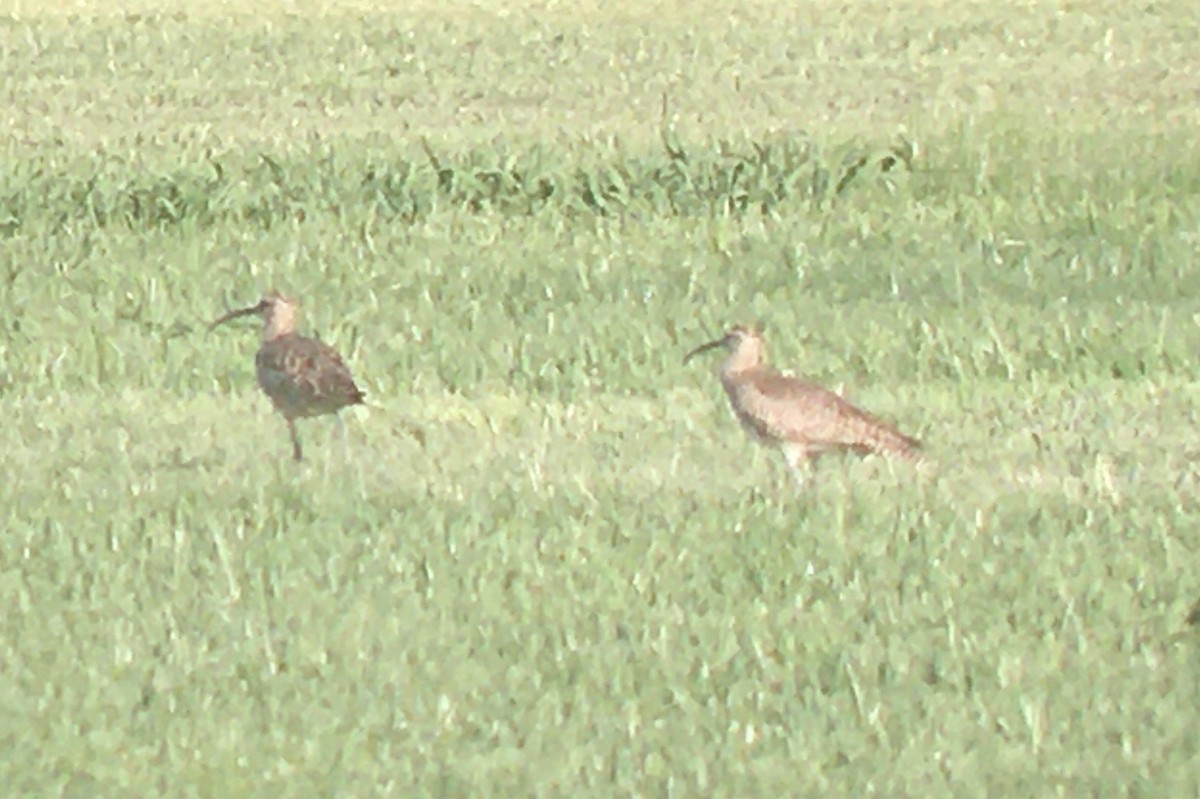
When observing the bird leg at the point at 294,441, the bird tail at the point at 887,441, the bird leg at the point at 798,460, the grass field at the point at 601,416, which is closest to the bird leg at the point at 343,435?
the grass field at the point at 601,416

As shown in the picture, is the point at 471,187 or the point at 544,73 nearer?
the point at 471,187

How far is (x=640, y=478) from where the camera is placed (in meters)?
10.9

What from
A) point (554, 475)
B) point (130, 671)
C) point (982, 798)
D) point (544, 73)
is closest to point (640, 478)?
point (554, 475)

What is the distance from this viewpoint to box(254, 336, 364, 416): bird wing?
11367 millimetres

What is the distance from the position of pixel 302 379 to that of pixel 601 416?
1543 millimetres

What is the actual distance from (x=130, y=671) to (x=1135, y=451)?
4.57 metres

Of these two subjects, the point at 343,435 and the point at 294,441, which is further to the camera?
the point at 343,435

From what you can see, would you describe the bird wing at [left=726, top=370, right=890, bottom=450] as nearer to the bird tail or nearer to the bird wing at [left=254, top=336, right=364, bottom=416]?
the bird tail

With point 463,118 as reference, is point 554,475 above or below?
above

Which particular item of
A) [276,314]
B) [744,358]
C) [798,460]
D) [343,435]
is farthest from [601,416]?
[798,460]

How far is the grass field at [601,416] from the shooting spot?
25.0 ft

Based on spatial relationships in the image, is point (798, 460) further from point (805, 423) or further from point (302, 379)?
point (302, 379)

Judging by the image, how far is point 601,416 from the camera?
12531 mm

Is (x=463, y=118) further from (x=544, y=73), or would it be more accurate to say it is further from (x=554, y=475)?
(x=554, y=475)
